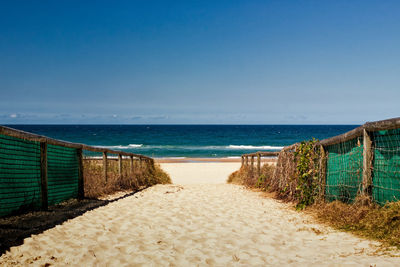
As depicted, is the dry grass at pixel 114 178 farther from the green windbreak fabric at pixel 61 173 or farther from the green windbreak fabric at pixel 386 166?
the green windbreak fabric at pixel 386 166

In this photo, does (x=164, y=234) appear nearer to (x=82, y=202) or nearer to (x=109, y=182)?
(x=82, y=202)

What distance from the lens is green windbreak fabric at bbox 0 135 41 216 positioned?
5.11 meters

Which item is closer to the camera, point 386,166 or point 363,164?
point 386,166

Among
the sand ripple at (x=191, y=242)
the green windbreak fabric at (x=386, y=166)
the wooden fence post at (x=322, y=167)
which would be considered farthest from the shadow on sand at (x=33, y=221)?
the green windbreak fabric at (x=386, y=166)

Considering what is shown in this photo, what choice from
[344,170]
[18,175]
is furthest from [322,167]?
[18,175]

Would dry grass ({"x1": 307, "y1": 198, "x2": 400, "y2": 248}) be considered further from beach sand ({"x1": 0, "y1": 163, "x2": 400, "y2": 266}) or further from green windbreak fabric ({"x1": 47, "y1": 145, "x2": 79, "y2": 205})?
green windbreak fabric ({"x1": 47, "y1": 145, "x2": 79, "y2": 205})

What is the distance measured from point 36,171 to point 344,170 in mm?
5434

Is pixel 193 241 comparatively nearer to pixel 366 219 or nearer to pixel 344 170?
pixel 366 219

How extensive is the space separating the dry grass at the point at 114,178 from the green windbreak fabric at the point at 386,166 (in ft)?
20.9

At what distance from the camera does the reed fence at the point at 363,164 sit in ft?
14.9

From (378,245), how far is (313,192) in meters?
3.18

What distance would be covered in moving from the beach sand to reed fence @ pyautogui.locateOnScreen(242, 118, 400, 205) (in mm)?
765

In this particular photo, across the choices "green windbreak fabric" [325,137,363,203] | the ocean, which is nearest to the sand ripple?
"green windbreak fabric" [325,137,363,203]

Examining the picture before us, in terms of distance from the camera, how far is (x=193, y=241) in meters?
4.54
